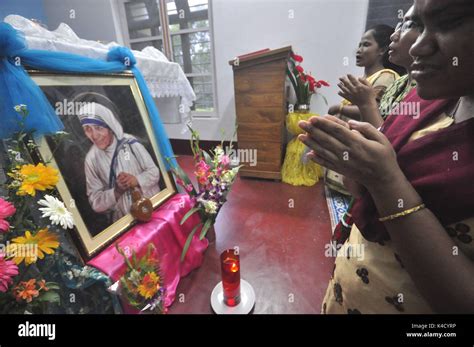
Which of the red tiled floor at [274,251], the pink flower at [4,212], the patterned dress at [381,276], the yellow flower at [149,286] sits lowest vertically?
the red tiled floor at [274,251]

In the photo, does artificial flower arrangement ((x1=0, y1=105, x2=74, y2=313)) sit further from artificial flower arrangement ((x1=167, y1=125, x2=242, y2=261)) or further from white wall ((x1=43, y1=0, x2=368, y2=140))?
white wall ((x1=43, y1=0, x2=368, y2=140))

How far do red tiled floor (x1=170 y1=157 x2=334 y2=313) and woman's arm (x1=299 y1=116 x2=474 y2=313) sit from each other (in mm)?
768

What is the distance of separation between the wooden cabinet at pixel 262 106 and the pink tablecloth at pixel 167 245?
1124mm

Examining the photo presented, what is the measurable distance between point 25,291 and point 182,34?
9.71ft

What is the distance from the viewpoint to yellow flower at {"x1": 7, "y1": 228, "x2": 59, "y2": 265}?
0.49 meters

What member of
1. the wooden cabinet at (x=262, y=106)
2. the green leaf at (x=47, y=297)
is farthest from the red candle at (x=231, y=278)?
the wooden cabinet at (x=262, y=106)

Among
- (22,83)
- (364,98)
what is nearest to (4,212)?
(22,83)

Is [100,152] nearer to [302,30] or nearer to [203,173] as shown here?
[203,173]

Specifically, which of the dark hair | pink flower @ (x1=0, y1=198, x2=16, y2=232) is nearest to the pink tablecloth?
pink flower @ (x1=0, y1=198, x2=16, y2=232)

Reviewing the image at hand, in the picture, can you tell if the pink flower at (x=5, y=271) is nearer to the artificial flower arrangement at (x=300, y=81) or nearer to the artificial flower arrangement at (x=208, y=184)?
the artificial flower arrangement at (x=208, y=184)

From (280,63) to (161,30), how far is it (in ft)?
5.40

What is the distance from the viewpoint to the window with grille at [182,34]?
2623 millimetres
